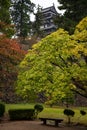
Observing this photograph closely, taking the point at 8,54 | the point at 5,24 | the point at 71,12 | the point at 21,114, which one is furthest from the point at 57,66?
the point at 71,12

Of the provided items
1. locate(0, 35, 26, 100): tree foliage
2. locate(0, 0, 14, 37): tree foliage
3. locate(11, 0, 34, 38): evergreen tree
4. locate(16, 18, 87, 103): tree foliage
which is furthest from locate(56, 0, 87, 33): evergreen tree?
locate(11, 0, 34, 38): evergreen tree

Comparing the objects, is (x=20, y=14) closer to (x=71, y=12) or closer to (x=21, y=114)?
(x=71, y=12)

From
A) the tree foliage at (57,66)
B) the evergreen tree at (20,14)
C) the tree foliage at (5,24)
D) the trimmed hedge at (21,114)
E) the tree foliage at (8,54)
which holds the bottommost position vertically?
the trimmed hedge at (21,114)

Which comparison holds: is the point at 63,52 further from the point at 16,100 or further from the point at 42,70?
A: the point at 16,100

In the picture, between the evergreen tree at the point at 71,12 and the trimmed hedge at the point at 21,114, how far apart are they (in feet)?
31.7

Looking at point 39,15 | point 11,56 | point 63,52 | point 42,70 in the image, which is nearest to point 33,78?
point 42,70

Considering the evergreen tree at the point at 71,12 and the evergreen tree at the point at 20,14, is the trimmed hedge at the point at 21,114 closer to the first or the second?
the evergreen tree at the point at 71,12

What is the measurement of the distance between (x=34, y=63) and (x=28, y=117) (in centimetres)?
643

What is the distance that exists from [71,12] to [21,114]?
13.0 m

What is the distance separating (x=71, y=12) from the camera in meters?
33.8

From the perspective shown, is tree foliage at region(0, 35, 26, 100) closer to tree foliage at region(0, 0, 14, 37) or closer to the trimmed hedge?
tree foliage at region(0, 0, 14, 37)

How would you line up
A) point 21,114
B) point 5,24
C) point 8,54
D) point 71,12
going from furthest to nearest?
point 71,12, point 8,54, point 5,24, point 21,114

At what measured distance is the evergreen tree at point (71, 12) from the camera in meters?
32.2

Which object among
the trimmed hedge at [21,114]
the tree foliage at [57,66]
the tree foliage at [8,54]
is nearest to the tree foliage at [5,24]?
→ the tree foliage at [8,54]
